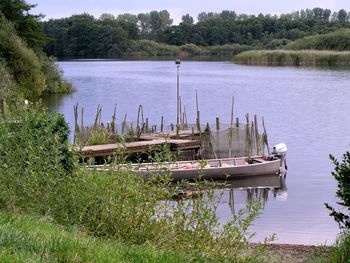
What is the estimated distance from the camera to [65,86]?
66.6m

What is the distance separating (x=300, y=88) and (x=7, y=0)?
92.8 feet

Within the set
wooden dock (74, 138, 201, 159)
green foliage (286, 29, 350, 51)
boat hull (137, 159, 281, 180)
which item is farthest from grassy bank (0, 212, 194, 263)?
green foliage (286, 29, 350, 51)

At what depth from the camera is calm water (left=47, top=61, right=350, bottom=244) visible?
21469 mm

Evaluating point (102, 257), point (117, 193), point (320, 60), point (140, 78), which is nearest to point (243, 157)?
point (117, 193)

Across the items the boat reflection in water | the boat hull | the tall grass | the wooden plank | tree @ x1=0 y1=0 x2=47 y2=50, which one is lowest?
the boat reflection in water

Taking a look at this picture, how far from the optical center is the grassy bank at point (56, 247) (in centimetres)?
735

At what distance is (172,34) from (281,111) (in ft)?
435

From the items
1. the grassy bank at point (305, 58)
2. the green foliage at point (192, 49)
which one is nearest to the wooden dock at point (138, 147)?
the grassy bank at point (305, 58)

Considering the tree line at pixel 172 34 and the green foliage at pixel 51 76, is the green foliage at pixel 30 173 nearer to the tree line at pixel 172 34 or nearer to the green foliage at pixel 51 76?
the green foliage at pixel 51 76

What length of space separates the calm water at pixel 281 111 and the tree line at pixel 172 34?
62934 mm

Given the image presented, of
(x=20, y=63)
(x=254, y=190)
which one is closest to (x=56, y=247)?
(x=254, y=190)

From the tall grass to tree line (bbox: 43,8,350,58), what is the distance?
140 m

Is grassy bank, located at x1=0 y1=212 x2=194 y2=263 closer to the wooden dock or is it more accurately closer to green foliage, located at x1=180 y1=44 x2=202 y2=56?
the wooden dock

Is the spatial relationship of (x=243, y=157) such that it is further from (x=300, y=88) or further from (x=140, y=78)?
(x=140, y=78)
